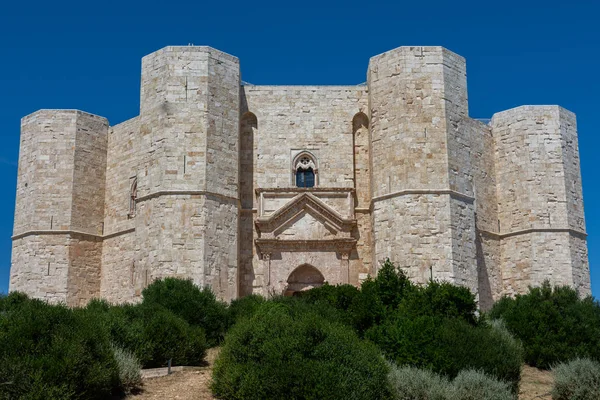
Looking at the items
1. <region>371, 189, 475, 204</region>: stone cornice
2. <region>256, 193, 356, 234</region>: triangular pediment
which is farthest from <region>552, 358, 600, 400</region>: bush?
<region>256, 193, 356, 234</region>: triangular pediment

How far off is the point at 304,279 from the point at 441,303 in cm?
738

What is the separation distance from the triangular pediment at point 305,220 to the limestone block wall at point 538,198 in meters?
5.46

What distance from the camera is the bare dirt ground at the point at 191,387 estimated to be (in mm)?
12359

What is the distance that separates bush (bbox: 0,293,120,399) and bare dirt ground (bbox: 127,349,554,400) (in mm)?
729

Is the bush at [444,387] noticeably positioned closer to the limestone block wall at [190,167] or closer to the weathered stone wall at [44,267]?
the limestone block wall at [190,167]

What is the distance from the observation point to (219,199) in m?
22.3

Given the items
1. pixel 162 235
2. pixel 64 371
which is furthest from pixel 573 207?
pixel 64 371

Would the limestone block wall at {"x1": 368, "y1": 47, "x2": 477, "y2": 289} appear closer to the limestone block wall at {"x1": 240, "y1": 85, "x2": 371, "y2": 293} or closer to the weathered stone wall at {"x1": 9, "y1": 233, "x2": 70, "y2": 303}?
the limestone block wall at {"x1": 240, "y1": 85, "x2": 371, "y2": 293}

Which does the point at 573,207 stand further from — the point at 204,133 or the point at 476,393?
the point at 476,393

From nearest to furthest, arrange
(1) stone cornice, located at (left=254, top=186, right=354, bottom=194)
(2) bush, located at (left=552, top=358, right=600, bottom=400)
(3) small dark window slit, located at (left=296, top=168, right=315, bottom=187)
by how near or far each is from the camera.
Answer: (2) bush, located at (left=552, top=358, right=600, bottom=400), (1) stone cornice, located at (left=254, top=186, right=354, bottom=194), (3) small dark window slit, located at (left=296, top=168, right=315, bottom=187)

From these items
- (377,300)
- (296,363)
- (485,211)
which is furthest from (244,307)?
(485,211)

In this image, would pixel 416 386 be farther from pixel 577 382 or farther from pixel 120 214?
pixel 120 214

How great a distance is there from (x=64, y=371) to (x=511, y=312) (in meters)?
11.5

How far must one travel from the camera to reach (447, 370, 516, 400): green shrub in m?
12.3
